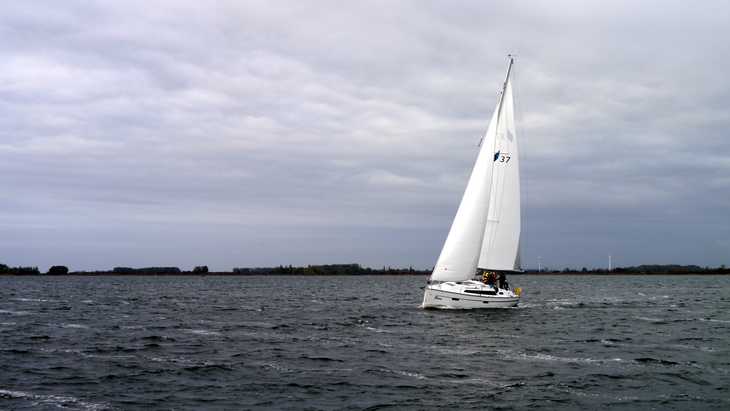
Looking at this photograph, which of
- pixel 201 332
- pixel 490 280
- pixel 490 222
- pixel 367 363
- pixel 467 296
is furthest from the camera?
pixel 490 222

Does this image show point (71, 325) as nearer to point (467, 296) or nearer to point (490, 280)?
point (467, 296)

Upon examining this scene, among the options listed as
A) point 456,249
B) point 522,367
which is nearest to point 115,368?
point 522,367

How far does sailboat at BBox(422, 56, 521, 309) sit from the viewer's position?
51.0 metres

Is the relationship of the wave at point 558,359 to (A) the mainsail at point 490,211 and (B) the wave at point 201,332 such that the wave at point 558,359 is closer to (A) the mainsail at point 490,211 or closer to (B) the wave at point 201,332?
(B) the wave at point 201,332

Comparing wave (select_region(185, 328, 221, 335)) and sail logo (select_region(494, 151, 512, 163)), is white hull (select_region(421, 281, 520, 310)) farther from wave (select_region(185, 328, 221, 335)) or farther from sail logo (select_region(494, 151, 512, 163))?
wave (select_region(185, 328, 221, 335))

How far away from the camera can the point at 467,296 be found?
48031 mm

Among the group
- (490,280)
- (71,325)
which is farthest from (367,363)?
(490,280)

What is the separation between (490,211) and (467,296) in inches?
339

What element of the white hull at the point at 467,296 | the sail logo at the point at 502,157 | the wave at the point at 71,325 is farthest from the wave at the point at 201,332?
the sail logo at the point at 502,157

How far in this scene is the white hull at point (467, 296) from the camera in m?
48.3

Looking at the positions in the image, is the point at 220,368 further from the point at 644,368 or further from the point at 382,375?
the point at 644,368

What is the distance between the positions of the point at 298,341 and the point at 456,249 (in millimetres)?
19545

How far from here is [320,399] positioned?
2123 cm

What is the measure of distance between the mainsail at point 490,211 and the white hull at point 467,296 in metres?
1.59
